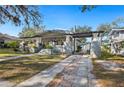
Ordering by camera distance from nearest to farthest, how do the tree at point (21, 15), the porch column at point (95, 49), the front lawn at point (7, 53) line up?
1. the tree at point (21, 15)
2. the porch column at point (95, 49)
3. the front lawn at point (7, 53)

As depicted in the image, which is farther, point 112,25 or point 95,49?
point 112,25

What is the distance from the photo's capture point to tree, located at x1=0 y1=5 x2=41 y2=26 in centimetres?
787

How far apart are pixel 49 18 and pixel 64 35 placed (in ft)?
18.3

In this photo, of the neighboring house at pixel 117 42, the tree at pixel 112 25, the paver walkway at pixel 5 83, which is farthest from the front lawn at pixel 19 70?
the tree at pixel 112 25

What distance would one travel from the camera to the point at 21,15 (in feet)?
26.8

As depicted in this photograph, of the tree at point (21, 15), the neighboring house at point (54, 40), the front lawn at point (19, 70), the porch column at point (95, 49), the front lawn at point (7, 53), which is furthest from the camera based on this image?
the front lawn at point (7, 53)

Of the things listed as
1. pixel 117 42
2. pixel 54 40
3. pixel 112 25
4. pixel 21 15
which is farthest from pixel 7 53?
pixel 112 25

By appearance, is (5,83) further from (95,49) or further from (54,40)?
(54,40)

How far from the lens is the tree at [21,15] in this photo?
25.8 ft

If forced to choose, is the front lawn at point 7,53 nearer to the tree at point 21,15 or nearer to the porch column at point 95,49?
the tree at point 21,15
